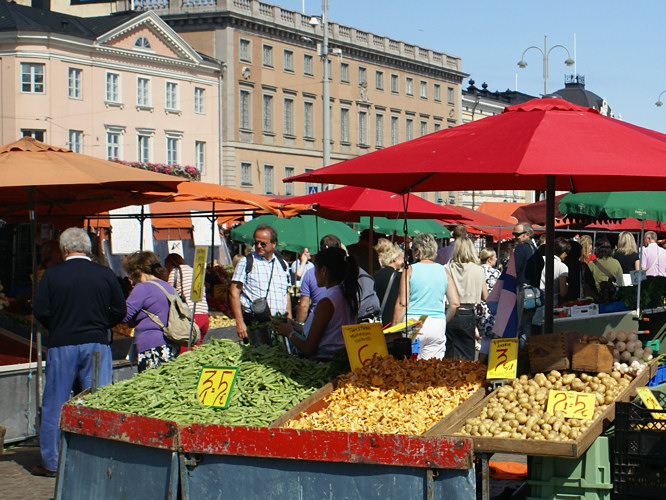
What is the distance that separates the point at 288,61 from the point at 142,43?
38.5 ft

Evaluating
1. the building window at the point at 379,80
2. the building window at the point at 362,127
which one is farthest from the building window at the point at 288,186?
the building window at the point at 379,80

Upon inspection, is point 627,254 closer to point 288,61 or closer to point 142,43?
point 142,43

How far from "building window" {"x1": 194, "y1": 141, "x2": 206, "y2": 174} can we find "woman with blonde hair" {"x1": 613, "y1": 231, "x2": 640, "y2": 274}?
128 feet

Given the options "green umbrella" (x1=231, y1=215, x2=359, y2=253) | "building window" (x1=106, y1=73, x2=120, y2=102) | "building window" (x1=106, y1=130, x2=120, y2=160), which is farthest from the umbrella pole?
"building window" (x1=106, y1=73, x2=120, y2=102)

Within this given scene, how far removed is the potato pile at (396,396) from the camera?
5332 millimetres

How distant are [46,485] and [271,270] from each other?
3.37m

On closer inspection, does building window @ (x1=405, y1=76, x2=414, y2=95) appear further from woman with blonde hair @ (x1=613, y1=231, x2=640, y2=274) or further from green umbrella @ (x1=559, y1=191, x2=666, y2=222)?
green umbrella @ (x1=559, y1=191, x2=666, y2=222)

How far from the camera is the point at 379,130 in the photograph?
67250 mm

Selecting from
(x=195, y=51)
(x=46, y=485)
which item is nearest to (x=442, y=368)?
(x=46, y=485)

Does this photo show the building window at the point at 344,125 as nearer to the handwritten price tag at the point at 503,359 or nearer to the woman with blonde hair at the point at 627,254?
the woman with blonde hair at the point at 627,254

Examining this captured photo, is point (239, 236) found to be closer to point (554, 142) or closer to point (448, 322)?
point (448, 322)

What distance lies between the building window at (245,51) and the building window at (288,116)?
424 cm

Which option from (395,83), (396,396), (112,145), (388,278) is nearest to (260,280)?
(388,278)

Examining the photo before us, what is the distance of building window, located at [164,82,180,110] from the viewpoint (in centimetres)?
4972
